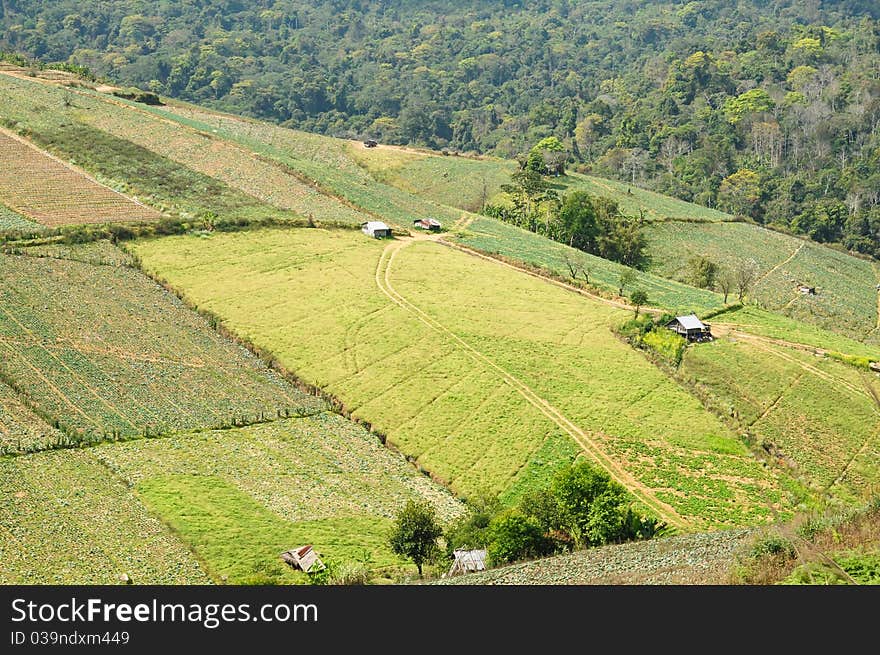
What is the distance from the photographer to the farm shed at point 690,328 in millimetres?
68062

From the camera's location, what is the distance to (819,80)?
620 feet

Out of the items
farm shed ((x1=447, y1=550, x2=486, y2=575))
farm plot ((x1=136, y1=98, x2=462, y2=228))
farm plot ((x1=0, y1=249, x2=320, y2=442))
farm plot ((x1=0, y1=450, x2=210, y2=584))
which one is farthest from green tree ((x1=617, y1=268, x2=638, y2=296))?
farm plot ((x1=0, y1=450, x2=210, y2=584))

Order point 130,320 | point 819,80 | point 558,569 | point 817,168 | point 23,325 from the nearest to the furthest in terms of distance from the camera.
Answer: point 558,569 → point 23,325 → point 130,320 → point 817,168 → point 819,80

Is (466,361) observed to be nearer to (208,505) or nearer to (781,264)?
(208,505)

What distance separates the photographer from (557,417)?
59.3 m

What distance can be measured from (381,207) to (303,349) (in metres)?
36.9

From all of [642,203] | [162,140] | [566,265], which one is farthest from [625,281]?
[162,140]

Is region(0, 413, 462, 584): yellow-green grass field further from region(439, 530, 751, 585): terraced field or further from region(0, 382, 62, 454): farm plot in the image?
region(439, 530, 751, 585): terraced field

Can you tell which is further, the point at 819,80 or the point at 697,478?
the point at 819,80

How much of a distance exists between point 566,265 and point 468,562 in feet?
166

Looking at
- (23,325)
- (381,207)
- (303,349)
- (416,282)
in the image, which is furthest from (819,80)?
(23,325)

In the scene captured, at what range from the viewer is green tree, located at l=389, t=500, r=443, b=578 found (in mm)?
43219

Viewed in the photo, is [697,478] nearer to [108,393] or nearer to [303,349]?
[303,349]

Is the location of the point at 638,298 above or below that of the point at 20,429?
below
